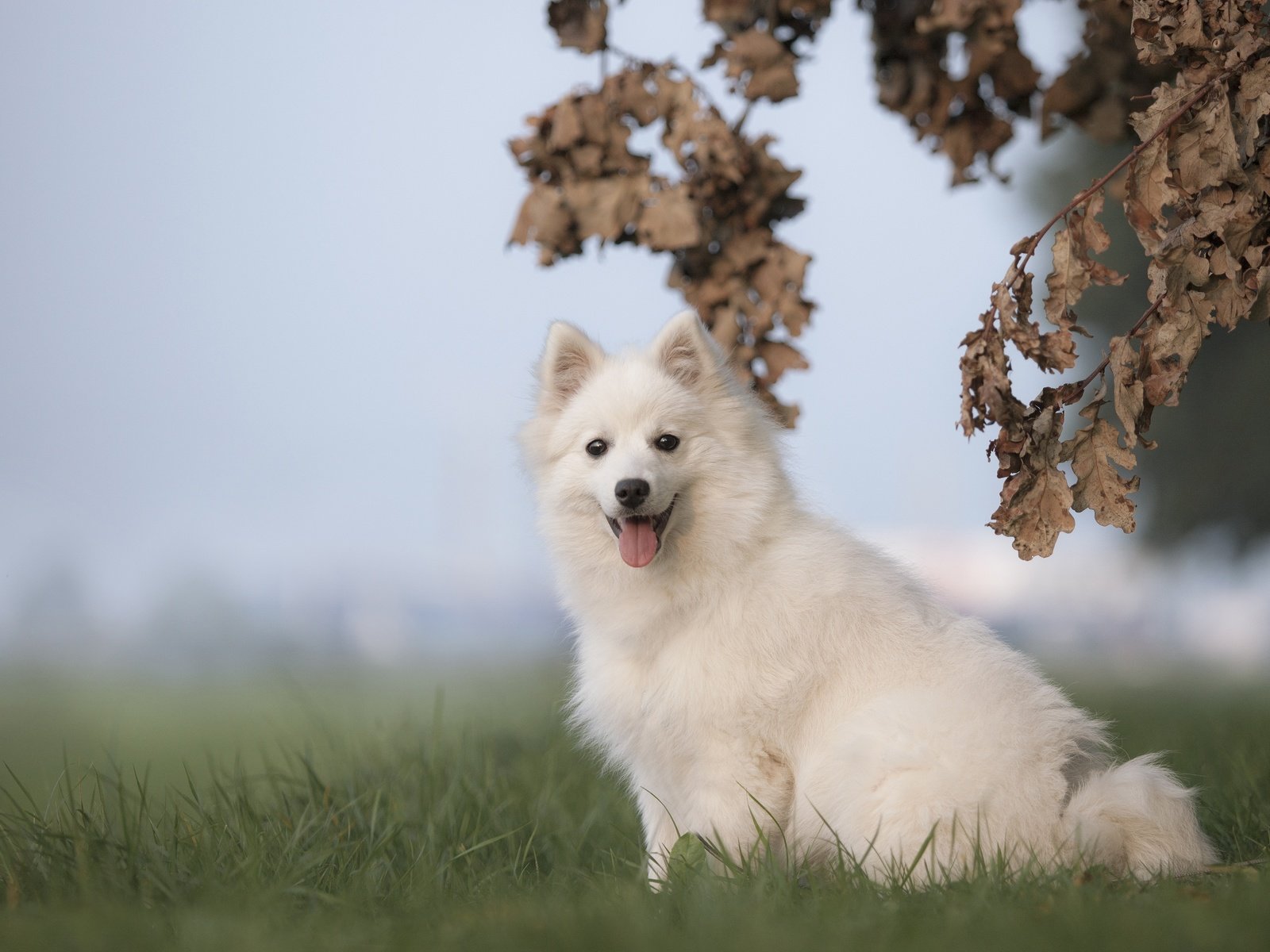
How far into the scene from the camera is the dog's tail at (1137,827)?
3908 mm

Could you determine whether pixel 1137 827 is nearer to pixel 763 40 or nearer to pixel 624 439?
pixel 624 439

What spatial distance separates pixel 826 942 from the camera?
118 inches

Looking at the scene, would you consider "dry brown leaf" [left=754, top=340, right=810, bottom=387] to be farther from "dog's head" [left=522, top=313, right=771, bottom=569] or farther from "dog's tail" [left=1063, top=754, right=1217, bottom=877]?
"dog's tail" [left=1063, top=754, right=1217, bottom=877]

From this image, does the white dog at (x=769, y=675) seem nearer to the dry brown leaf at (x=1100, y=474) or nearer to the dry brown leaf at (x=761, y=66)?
the dry brown leaf at (x=1100, y=474)

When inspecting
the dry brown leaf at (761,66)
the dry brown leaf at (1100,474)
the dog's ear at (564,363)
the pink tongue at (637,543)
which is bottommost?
the pink tongue at (637,543)

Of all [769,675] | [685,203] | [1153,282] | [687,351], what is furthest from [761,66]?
[769,675]

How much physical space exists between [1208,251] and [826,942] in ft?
10.1

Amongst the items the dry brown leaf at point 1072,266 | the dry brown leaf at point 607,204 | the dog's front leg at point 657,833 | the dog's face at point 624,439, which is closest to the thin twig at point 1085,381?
the dry brown leaf at point 1072,266

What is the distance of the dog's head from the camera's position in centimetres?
459

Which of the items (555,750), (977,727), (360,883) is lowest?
(555,750)

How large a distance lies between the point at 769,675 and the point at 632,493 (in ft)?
2.92

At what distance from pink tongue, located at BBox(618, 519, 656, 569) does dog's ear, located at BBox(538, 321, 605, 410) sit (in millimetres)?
770

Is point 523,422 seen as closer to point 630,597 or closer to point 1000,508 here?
point 630,597

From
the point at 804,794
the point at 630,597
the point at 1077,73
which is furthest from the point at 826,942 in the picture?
the point at 1077,73
